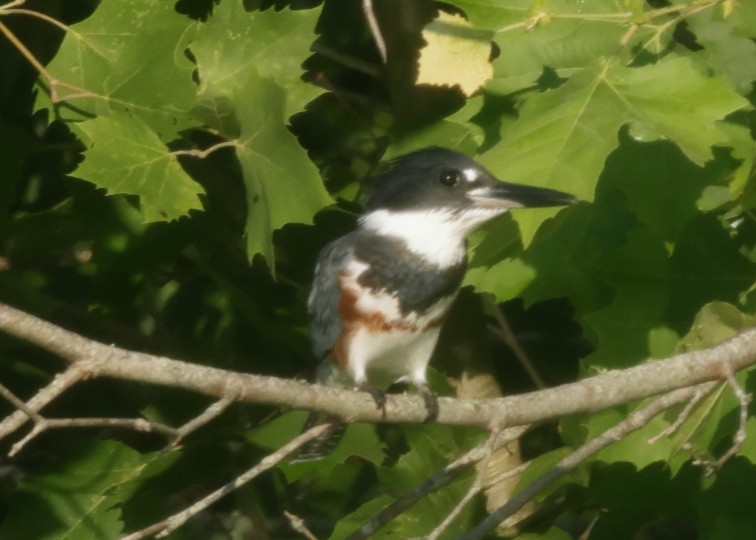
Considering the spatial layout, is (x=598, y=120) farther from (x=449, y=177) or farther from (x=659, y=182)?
(x=449, y=177)

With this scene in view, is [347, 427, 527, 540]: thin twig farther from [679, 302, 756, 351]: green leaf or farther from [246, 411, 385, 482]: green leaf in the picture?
[246, 411, 385, 482]: green leaf

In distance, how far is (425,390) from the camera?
229cm

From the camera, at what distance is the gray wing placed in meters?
2.40

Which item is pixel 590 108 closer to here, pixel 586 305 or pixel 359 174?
pixel 586 305

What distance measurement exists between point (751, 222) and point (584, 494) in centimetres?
62

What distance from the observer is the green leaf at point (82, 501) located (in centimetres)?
246

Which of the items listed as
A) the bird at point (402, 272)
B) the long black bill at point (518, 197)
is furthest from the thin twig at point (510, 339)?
the long black bill at point (518, 197)

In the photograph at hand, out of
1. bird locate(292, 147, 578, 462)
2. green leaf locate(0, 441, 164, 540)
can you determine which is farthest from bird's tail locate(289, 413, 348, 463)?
green leaf locate(0, 441, 164, 540)

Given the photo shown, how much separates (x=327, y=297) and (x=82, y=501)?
61 centimetres

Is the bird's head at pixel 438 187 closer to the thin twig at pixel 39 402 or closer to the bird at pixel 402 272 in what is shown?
the bird at pixel 402 272

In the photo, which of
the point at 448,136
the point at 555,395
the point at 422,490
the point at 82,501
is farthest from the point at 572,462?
the point at 82,501

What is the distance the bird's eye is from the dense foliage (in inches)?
3.5

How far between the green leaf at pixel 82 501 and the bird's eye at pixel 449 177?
2.51 feet

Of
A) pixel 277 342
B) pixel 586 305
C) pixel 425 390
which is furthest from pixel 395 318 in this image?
pixel 277 342
